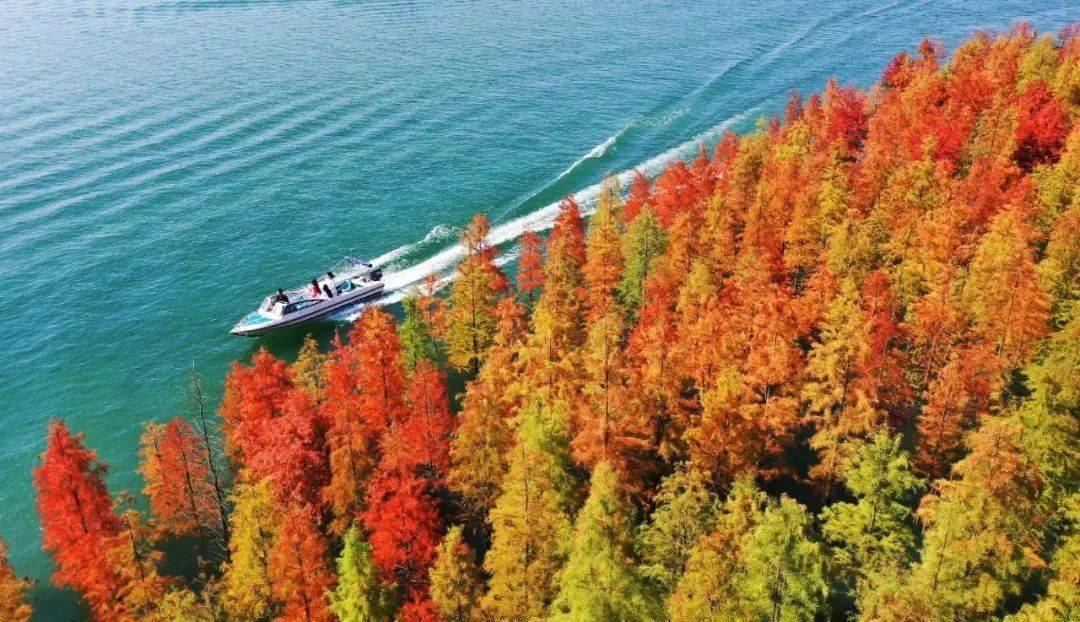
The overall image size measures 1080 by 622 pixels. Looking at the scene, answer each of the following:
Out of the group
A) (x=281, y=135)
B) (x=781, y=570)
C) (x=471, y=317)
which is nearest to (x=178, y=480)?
(x=471, y=317)

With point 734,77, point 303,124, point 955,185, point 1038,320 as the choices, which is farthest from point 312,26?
point 1038,320

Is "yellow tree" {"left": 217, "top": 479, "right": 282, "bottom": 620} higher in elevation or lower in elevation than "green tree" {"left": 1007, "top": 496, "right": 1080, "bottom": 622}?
higher

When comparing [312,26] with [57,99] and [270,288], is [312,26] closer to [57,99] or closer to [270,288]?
[57,99]

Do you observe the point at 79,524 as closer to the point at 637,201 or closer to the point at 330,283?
the point at 330,283

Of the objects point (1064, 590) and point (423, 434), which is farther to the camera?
point (423, 434)

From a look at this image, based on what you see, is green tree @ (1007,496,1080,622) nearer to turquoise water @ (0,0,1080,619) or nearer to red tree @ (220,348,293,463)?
red tree @ (220,348,293,463)

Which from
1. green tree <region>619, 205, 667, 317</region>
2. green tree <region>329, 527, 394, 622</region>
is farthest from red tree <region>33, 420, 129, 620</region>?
green tree <region>619, 205, 667, 317</region>
